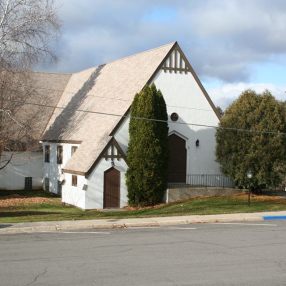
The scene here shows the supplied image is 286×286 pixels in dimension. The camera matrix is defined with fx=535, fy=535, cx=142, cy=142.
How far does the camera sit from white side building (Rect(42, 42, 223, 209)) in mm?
30609

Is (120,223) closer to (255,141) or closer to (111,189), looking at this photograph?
(111,189)

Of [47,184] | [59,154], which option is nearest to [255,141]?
[59,154]

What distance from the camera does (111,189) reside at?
30766 millimetres

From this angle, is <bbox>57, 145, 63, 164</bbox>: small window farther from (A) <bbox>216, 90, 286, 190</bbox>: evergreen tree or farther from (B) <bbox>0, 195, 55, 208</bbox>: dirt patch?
(A) <bbox>216, 90, 286, 190</bbox>: evergreen tree

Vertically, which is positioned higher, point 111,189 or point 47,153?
point 47,153

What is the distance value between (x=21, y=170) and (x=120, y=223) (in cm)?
2172

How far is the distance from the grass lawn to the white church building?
5.56 feet

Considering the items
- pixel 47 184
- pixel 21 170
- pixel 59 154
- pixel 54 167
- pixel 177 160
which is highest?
pixel 59 154

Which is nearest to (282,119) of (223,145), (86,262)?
(223,145)

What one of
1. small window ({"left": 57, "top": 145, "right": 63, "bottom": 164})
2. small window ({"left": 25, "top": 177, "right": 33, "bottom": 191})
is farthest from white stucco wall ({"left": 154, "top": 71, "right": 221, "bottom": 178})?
small window ({"left": 25, "top": 177, "right": 33, "bottom": 191})

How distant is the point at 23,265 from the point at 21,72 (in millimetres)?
21335

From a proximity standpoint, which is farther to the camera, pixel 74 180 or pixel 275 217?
pixel 74 180

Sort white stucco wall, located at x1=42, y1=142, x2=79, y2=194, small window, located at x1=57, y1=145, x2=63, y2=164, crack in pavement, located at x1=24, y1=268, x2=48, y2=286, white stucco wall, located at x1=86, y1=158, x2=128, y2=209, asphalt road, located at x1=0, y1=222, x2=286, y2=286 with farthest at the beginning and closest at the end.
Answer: small window, located at x1=57, y1=145, x2=63, y2=164
white stucco wall, located at x1=42, y1=142, x2=79, y2=194
white stucco wall, located at x1=86, y1=158, x2=128, y2=209
asphalt road, located at x1=0, y1=222, x2=286, y2=286
crack in pavement, located at x1=24, y1=268, x2=48, y2=286

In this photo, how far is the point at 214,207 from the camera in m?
27.7
